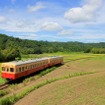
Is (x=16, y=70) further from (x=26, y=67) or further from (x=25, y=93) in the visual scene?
(x=25, y=93)

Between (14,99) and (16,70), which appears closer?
(14,99)

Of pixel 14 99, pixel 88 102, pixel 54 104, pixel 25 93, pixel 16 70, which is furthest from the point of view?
pixel 16 70

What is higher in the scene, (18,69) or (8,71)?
(18,69)

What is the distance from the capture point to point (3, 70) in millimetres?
27875

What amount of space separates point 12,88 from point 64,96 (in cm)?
990

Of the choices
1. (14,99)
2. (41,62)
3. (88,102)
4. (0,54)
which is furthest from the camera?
(0,54)

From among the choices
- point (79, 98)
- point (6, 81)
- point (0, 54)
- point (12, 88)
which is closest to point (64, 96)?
point (79, 98)

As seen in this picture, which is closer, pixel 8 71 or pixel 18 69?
pixel 18 69

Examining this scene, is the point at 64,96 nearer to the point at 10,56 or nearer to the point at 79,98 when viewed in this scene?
the point at 79,98

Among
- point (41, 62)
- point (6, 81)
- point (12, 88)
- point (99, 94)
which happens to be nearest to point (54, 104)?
point (99, 94)

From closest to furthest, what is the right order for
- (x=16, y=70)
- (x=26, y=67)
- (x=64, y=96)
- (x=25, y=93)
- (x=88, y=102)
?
(x=88, y=102) → (x=64, y=96) → (x=25, y=93) → (x=16, y=70) → (x=26, y=67)

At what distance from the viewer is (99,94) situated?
13453mm

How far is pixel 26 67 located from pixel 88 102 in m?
18.3

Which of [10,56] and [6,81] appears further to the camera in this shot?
[10,56]
